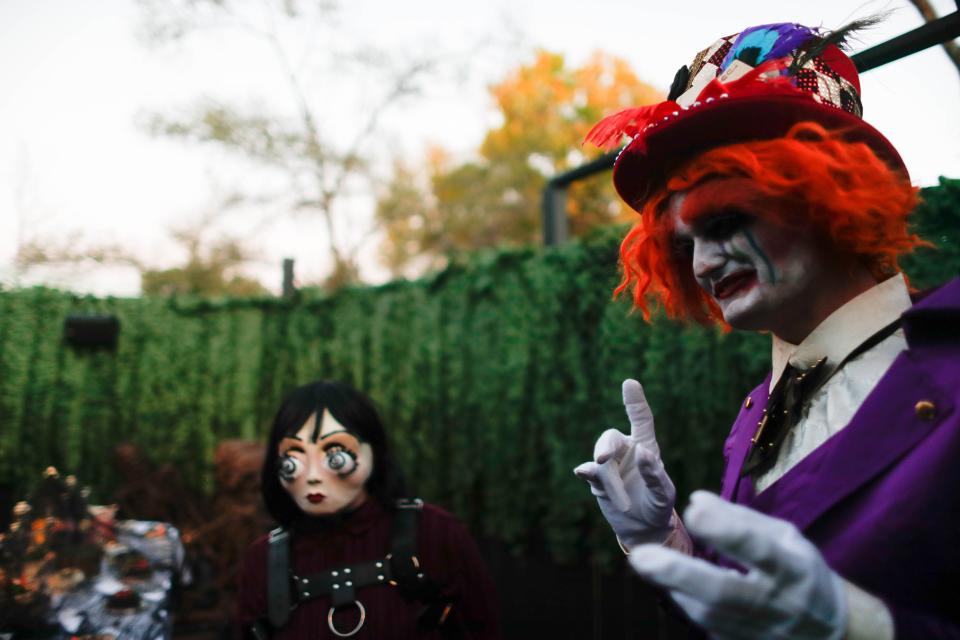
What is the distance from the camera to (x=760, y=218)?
53.1 inches

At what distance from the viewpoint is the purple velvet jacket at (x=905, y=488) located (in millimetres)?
1025

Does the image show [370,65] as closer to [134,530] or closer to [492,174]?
[492,174]

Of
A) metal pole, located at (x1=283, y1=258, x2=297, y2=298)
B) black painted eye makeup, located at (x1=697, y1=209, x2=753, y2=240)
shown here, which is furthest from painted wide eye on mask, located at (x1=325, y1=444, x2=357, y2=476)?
metal pole, located at (x1=283, y1=258, x2=297, y2=298)

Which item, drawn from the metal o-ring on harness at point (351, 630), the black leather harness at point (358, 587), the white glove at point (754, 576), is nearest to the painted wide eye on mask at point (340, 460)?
the black leather harness at point (358, 587)

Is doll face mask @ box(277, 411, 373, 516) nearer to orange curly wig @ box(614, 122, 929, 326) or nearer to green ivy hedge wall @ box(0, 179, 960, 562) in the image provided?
orange curly wig @ box(614, 122, 929, 326)

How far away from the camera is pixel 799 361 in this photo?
1418 mm

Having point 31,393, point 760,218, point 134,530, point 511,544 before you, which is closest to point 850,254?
point 760,218

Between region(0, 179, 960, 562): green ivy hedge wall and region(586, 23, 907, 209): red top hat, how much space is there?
982 mm

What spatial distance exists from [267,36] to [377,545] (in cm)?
1699

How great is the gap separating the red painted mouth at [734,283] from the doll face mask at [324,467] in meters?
1.53

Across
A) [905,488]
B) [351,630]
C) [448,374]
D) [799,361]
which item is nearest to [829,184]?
[799,361]

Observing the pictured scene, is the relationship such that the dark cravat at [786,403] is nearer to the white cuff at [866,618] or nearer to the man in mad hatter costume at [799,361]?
the man in mad hatter costume at [799,361]

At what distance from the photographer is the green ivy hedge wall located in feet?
11.8

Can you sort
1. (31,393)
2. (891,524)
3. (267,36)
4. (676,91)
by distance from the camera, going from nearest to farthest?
(891,524), (676,91), (31,393), (267,36)
